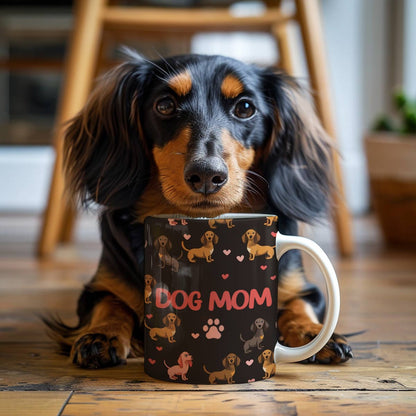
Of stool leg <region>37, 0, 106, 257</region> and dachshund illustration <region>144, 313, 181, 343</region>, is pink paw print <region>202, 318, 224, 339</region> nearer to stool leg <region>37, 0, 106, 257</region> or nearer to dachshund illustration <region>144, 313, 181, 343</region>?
dachshund illustration <region>144, 313, 181, 343</region>

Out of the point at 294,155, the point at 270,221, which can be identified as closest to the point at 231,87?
the point at 294,155

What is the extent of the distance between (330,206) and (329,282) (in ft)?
1.37

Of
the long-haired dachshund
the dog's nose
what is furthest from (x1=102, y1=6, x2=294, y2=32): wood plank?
the dog's nose

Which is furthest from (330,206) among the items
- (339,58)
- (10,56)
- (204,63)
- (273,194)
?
(10,56)

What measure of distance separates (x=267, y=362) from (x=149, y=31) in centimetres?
141

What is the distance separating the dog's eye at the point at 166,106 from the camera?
100cm

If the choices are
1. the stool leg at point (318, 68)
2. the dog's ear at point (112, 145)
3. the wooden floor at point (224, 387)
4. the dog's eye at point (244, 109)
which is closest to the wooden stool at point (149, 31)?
the stool leg at point (318, 68)

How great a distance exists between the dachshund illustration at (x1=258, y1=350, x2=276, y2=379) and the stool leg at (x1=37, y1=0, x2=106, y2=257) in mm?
1110

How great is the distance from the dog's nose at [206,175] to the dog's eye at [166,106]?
18cm

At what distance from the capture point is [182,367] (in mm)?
746

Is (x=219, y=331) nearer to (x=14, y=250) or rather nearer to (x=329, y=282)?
(x=329, y=282)

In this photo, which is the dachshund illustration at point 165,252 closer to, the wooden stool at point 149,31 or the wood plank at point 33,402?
the wood plank at point 33,402

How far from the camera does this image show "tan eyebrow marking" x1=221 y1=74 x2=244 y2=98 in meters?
1.00

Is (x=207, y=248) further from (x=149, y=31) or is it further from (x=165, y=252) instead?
(x=149, y=31)
